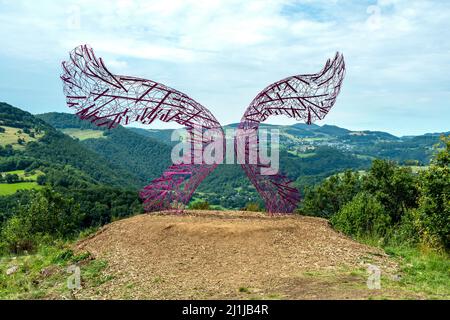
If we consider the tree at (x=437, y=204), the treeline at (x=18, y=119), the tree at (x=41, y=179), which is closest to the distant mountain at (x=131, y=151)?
the treeline at (x=18, y=119)

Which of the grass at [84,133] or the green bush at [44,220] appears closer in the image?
the green bush at [44,220]

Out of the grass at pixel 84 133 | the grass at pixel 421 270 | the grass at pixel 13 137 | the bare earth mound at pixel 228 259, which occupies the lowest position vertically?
the grass at pixel 421 270

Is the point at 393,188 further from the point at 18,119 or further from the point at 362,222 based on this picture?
the point at 18,119

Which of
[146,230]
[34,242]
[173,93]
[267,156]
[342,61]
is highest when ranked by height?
[342,61]

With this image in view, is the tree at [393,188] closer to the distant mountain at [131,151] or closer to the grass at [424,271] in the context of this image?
the grass at [424,271]

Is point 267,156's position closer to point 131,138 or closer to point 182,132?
point 182,132

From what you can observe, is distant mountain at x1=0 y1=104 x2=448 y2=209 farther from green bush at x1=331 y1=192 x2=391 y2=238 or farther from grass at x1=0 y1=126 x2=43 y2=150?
green bush at x1=331 y1=192 x2=391 y2=238

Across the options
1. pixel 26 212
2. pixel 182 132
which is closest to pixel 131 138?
pixel 26 212

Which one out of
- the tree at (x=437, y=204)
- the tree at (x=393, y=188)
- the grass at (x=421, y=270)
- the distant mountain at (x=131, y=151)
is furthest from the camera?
the distant mountain at (x=131, y=151)
